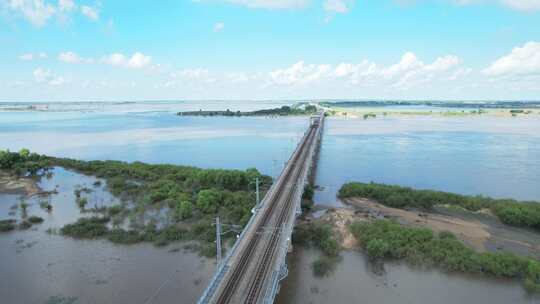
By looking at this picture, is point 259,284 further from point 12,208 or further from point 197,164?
point 197,164

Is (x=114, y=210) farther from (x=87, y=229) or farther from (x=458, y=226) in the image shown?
(x=458, y=226)

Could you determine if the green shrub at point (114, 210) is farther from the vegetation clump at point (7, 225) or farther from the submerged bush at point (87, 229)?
the vegetation clump at point (7, 225)

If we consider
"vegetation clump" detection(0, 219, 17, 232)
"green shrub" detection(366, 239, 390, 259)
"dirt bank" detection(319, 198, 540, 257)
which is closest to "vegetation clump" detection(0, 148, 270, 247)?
"vegetation clump" detection(0, 219, 17, 232)

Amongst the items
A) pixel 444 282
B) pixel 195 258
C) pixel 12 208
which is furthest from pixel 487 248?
pixel 12 208

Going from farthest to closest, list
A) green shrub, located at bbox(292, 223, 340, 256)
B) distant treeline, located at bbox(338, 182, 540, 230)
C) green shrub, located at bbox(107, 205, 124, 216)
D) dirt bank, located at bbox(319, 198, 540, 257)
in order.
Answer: green shrub, located at bbox(107, 205, 124, 216)
distant treeline, located at bbox(338, 182, 540, 230)
dirt bank, located at bbox(319, 198, 540, 257)
green shrub, located at bbox(292, 223, 340, 256)

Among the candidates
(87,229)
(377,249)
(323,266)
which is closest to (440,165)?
(377,249)

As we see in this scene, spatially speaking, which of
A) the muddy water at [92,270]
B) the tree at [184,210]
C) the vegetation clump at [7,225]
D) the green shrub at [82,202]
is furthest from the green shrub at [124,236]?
the vegetation clump at [7,225]

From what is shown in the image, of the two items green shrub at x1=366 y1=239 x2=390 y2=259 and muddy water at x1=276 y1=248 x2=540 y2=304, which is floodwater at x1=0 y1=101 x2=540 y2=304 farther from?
green shrub at x1=366 y1=239 x2=390 y2=259
